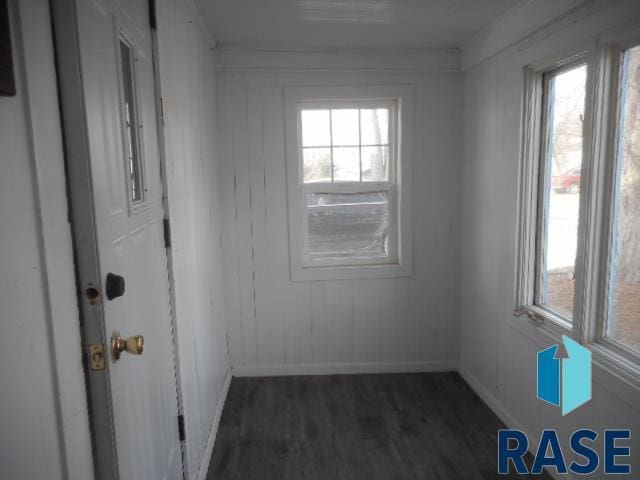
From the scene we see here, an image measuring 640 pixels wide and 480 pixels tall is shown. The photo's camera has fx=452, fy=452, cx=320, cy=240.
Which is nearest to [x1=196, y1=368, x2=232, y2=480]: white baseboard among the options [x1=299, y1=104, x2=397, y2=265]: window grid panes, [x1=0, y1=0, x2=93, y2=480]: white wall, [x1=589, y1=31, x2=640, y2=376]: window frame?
[x1=299, y1=104, x2=397, y2=265]: window grid panes

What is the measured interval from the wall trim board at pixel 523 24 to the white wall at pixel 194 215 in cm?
174

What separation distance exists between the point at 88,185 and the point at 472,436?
2.51m

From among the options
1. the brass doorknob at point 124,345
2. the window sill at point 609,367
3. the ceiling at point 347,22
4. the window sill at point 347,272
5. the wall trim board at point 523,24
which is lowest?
the window sill at point 609,367

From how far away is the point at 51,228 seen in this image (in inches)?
34.4

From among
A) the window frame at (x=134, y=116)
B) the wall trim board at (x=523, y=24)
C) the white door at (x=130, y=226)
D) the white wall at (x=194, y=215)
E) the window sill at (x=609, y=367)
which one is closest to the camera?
the white door at (x=130, y=226)

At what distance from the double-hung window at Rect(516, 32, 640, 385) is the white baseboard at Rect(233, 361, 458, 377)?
1.21 metres

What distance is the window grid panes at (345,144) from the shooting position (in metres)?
3.34

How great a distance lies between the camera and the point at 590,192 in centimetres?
195

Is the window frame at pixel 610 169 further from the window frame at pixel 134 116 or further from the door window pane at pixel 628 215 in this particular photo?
the window frame at pixel 134 116

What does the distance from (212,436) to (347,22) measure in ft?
8.32

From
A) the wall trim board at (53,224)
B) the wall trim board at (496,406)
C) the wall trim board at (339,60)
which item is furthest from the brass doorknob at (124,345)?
the wall trim board at (339,60)

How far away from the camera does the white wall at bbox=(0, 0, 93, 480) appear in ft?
2.39

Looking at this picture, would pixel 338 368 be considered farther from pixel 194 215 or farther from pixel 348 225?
pixel 194 215

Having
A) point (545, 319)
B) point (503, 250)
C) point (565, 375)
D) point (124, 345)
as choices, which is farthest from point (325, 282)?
point (124, 345)
